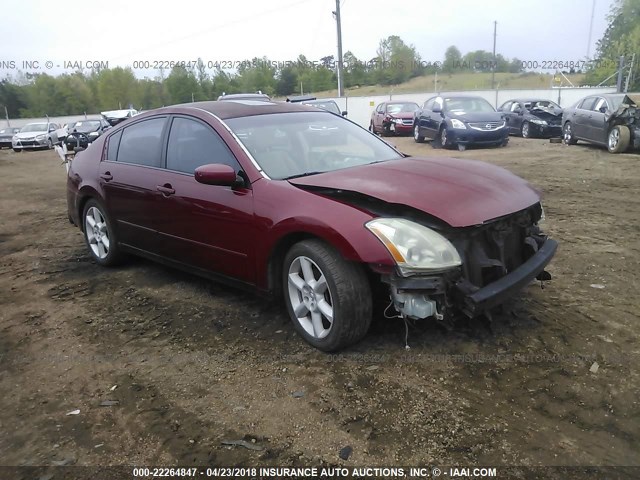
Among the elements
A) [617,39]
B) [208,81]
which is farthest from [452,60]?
Result: [208,81]

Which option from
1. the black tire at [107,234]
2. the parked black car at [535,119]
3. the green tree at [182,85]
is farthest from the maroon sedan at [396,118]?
the green tree at [182,85]

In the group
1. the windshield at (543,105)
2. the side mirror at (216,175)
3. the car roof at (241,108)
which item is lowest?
the windshield at (543,105)

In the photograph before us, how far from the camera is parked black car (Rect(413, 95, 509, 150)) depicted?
15.0 m

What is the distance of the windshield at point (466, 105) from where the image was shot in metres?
15.7

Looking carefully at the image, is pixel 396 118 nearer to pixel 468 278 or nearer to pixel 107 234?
pixel 107 234

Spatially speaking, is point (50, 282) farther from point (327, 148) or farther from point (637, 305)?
point (637, 305)

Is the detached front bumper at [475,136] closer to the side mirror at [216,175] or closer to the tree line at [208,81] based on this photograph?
the side mirror at [216,175]

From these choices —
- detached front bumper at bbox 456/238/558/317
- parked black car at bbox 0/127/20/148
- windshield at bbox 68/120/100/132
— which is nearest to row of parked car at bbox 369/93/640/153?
detached front bumper at bbox 456/238/558/317

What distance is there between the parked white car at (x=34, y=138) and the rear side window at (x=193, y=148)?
975 inches

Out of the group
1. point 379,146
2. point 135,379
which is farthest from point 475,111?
point 135,379

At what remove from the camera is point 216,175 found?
11.7 feet

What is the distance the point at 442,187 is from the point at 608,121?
37.4 feet

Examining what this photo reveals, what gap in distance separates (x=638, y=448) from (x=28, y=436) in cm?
289

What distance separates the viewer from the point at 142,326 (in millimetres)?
3912
